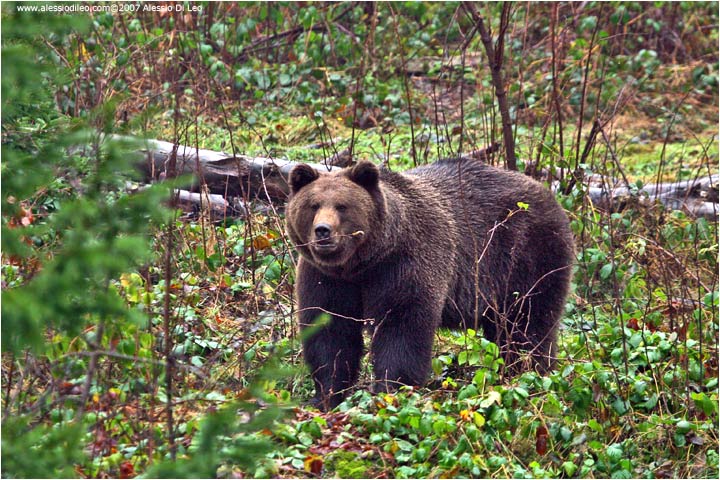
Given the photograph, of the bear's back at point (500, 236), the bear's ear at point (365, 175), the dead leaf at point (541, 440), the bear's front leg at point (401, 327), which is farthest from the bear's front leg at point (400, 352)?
the dead leaf at point (541, 440)

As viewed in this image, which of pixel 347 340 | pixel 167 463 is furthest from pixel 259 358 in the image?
pixel 167 463

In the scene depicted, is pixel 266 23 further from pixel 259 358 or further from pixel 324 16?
pixel 259 358

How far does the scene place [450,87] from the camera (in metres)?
12.8

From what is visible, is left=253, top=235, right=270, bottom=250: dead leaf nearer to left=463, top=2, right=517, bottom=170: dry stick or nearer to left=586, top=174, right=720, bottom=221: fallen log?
left=463, top=2, right=517, bottom=170: dry stick

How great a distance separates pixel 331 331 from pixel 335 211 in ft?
2.68

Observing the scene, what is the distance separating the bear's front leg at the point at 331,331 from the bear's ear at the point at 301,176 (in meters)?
0.52

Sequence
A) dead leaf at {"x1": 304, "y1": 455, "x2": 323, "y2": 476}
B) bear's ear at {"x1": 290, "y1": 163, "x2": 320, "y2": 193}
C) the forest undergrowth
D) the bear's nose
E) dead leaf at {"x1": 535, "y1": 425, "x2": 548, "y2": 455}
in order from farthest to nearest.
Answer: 1. bear's ear at {"x1": 290, "y1": 163, "x2": 320, "y2": 193}
2. the bear's nose
3. dead leaf at {"x1": 535, "y1": 425, "x2": 548, "y2": 455}
4. dead leaf at {"x1": 304, "y1": 455, "x2": 323, "y2": 476}
5. the forest undergrowth

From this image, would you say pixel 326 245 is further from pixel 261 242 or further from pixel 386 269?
pixel 261 242

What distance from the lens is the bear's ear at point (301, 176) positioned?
274 inches

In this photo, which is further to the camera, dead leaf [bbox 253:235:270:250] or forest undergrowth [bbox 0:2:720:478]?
dead leaf [bbox 253:235:270:250]

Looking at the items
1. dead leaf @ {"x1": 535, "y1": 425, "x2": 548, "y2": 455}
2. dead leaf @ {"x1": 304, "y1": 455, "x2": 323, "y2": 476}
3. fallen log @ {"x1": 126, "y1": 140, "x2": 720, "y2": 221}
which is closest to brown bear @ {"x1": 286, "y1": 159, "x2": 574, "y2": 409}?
dead leaf @ {"x1": 535, "y1": 425, "x2": 548, "y2": 455}

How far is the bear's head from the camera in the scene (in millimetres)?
6695

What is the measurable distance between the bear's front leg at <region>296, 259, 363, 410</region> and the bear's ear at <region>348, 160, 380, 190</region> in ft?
2.18

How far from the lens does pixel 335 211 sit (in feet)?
22.2
